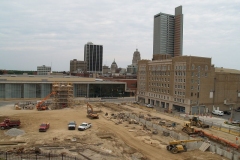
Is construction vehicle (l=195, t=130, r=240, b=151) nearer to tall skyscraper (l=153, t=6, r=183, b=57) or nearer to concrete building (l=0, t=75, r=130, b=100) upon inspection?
concrete building (l=0, t=75, r=130, b=100)

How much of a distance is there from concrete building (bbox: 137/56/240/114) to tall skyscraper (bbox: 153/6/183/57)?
117856mm

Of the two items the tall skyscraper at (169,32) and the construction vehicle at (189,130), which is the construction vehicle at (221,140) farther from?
the tall skyscraper at (169,32)

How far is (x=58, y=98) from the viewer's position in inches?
2281

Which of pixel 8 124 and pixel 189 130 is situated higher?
pixel 8 124

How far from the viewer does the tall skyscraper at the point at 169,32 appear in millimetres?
179250

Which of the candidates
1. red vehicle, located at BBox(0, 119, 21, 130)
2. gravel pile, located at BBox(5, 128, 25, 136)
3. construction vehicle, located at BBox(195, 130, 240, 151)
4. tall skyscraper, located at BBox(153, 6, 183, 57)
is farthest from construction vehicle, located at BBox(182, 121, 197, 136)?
tall skyscraper, located at BBox(153, 6, 183, 57)

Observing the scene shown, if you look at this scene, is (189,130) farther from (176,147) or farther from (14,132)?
(14,132)

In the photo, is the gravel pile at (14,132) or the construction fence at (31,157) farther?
the gravel pile at (14,132)

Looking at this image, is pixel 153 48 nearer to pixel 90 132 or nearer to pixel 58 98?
pixel 58 98

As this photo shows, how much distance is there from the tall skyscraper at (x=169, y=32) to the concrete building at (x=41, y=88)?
10885cm

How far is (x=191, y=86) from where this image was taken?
54656 mm

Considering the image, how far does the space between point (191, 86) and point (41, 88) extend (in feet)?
160

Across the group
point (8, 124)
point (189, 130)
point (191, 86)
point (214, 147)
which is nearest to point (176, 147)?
point (214, 147)

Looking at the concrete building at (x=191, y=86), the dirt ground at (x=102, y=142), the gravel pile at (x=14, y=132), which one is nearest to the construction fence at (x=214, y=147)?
the dirt ground at (x=102, y=142)
